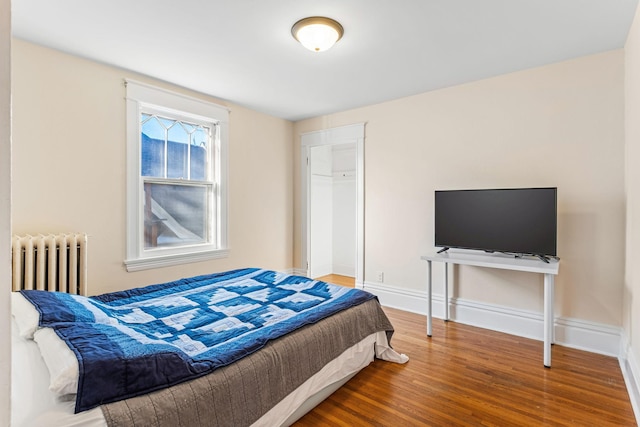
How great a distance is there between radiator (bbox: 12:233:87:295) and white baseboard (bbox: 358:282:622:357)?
10.3 ft

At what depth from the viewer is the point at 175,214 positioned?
3688 millimetres

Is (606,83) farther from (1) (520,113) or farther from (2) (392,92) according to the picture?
(2) (392,92)

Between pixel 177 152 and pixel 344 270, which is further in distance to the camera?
pixel 344 270

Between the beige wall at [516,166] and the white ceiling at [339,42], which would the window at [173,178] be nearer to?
the white ceiling at [339,42]

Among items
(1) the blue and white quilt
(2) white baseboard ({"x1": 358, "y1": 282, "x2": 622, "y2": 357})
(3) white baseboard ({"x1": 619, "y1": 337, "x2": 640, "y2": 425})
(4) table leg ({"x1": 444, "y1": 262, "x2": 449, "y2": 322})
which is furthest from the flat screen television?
(1) the blue and white quilt

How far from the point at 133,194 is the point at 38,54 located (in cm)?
132

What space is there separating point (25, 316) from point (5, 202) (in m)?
1.66

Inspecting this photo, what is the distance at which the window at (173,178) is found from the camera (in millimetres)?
3244

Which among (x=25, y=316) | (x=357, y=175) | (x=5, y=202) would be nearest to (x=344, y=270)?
(x=357, y=175)

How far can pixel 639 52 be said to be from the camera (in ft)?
6.89

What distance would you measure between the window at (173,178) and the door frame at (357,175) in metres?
1.28

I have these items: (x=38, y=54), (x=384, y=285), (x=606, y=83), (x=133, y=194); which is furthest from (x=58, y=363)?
(x=606, y=83)

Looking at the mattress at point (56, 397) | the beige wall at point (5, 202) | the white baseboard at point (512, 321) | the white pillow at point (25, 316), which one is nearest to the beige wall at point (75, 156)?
the white pillow at point (25, 316)

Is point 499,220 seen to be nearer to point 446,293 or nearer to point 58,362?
point 446,293
